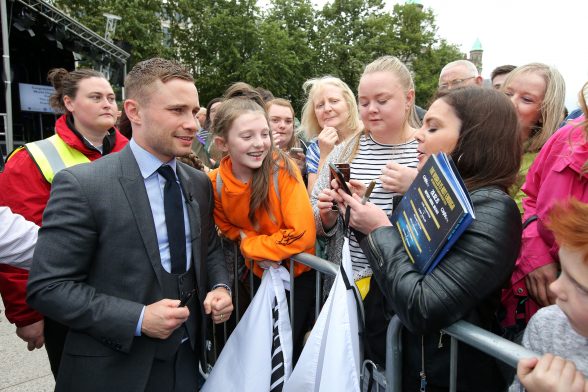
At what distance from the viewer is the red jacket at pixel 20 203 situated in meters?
2.18

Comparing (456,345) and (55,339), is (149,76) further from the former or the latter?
(456,345)

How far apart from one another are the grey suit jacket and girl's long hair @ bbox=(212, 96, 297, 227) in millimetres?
684

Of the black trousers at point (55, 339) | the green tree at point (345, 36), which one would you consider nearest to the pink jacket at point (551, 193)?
the black trousers at point (55, 339)

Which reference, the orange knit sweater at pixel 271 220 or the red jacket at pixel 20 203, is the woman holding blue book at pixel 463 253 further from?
the red jacket at pixel 20 203

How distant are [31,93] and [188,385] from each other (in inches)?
460

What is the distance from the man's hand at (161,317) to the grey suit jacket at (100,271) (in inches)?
1.9

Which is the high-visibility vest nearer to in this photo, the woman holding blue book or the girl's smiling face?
the girl's smiling face

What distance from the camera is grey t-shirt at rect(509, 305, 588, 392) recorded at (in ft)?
3.82

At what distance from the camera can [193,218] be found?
1.95 metres

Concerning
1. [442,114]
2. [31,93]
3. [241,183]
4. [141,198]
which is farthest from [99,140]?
[31,93]

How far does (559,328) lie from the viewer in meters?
1.23

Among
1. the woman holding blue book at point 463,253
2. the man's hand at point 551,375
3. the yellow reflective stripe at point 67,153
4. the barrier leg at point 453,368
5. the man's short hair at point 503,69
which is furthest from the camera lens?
the man's short hair at point 503,69

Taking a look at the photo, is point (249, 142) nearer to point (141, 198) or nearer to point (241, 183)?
point (241, 183)

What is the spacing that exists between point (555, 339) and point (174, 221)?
4.82ft
